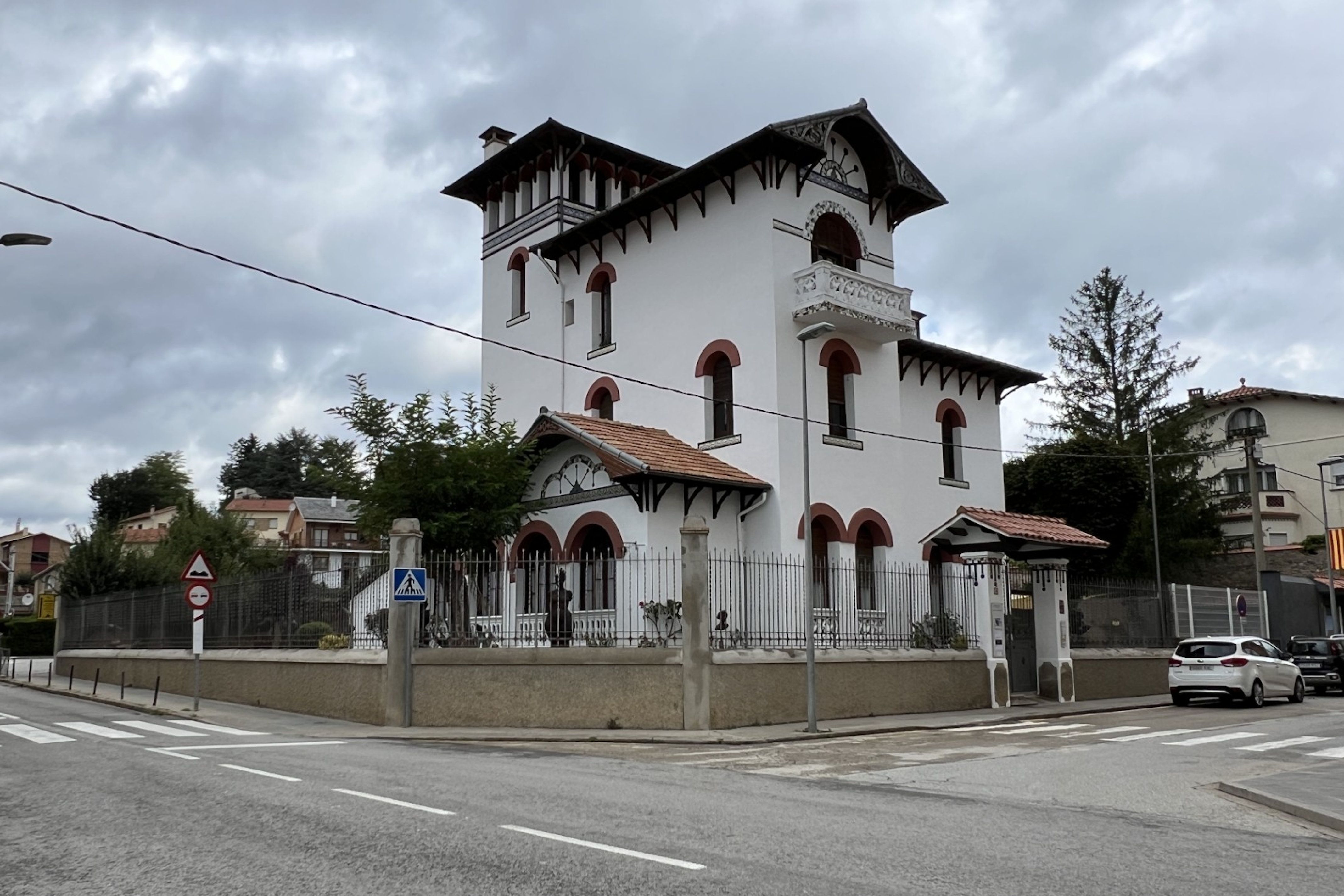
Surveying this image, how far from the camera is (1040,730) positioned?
18906mm

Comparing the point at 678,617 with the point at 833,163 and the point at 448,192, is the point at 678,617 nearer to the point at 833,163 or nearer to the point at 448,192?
the point at 833,163

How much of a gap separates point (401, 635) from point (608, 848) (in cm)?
1254

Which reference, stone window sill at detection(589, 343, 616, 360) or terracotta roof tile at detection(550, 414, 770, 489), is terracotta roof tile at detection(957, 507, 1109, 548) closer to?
terracotta roof tile at detection(550, 414, 770, 489)

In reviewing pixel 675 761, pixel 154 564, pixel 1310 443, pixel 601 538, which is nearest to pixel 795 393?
pixel 601 538

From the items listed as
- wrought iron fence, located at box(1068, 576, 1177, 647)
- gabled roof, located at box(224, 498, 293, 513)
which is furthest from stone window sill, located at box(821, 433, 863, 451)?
gabled roof, located at box(224, 498, 293, 513)

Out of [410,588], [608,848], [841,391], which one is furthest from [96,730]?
[841,391]

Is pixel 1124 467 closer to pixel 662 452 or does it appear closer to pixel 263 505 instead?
pixel 662 452

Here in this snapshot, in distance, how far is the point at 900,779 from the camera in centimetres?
1224

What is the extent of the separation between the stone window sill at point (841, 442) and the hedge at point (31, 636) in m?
45.7

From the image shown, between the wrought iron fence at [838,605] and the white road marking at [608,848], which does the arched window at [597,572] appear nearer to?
the wrought iron fence at [838,605]

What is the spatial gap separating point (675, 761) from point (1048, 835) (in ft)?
21.0

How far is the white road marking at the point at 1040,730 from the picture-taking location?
18.2 meters

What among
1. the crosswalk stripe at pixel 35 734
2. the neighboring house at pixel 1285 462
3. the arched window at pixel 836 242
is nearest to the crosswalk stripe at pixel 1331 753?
the arched window at pixel 836 242

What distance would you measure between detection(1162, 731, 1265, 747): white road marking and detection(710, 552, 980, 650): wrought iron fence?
5521mm
